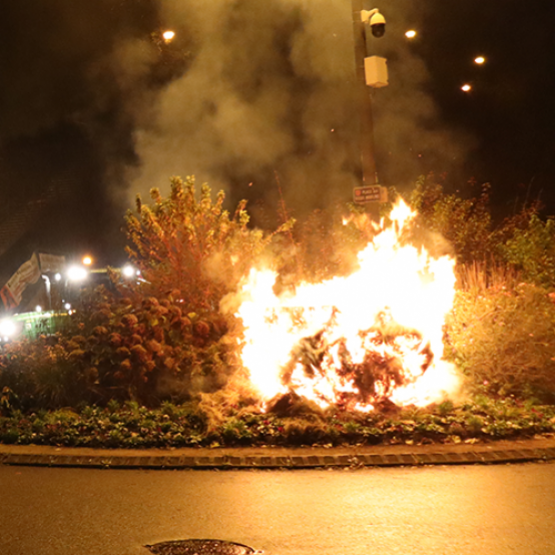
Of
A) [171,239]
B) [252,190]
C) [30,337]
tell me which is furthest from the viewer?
[252,190]

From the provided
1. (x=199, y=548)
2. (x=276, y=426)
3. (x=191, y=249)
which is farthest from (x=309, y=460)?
(x=191, y=249)

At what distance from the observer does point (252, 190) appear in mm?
17266

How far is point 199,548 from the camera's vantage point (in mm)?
4297

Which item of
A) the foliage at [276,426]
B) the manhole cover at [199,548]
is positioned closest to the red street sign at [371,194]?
the foliage at [276,426]

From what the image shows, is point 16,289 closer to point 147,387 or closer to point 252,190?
point 252,190

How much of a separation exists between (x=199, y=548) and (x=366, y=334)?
13.7 feet

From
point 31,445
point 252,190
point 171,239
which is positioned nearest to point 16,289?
point 252,190

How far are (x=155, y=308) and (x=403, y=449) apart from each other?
4.07 meters

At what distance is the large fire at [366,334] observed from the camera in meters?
8.05

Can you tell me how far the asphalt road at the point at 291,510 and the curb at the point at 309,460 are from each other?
0.16m

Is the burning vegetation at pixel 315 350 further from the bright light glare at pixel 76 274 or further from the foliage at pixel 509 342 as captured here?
the bright light glare at pixel 76 274

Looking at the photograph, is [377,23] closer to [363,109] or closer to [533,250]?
[363,109]

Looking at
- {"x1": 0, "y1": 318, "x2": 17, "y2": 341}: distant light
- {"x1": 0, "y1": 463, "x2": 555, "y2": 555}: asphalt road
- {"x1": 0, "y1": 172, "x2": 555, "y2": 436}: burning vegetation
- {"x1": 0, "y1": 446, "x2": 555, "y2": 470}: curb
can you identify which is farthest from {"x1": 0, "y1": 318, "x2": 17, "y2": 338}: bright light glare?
{"x1": 0, "y1": 463, "x2": 555, "y2": 555}: asphalt road

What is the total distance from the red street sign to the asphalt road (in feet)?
12.6
